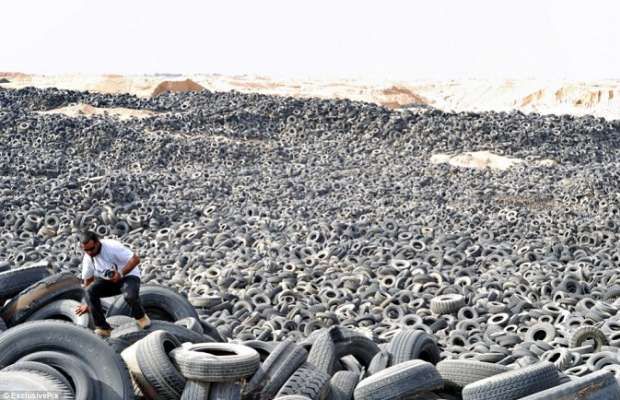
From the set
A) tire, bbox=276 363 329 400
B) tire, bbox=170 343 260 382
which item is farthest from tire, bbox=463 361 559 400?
tire, bbox=170 343 260 382

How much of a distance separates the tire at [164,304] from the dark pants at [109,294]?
1250 mm

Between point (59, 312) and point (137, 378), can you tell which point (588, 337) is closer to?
point (137, 378)

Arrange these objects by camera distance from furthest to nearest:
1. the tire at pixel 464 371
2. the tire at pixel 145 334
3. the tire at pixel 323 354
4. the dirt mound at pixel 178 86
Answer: the dirt mound at pixel 178 86 → the tire at pixel 145 334 → the tire at pixel 323 354 → the tire at pixel 464 371

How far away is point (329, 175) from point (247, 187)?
3.66 m

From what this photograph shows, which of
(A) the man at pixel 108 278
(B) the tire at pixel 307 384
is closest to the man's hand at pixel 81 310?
(A) the man at pixel 108 278

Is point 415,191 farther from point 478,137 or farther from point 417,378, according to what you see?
point 417,378

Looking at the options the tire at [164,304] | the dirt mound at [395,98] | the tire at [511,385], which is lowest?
the tire at [164,304]

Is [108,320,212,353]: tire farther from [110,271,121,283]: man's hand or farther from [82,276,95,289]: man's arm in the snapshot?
[82,276,95,289]: man's arm

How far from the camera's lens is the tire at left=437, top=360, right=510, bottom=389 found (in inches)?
292

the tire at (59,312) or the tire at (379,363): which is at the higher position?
the tire at (379,363)

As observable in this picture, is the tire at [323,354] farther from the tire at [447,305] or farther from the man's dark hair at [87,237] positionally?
the tire at [447,305]

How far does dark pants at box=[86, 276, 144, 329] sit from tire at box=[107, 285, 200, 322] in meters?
1.25

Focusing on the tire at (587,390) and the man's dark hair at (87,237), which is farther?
the man's dark hair at (87,237)

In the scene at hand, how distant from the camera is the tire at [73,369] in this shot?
649 cm
